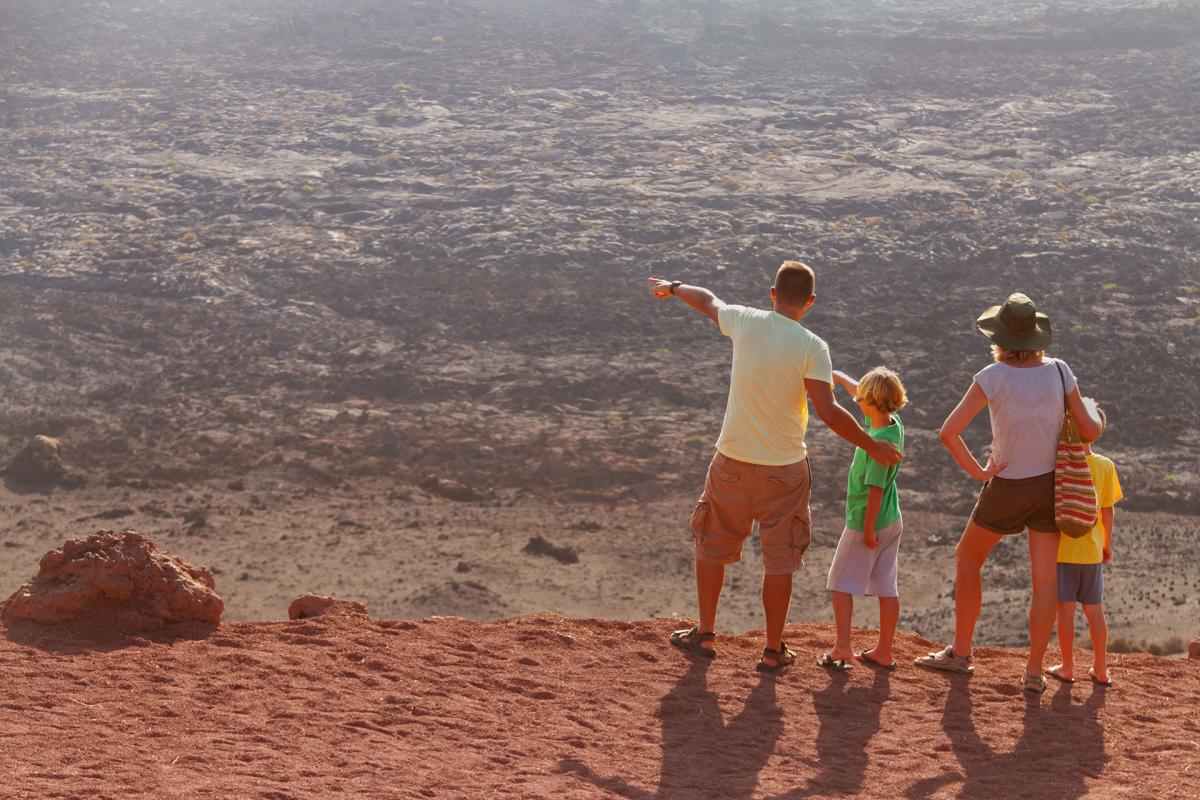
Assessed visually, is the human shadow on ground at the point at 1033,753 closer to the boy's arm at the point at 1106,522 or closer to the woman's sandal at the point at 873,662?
the woman's sandal at the point at 873,662

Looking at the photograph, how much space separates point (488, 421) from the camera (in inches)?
806

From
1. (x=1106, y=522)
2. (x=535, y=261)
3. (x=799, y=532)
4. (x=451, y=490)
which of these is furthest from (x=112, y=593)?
(x=535, y=261)

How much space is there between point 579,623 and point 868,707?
6.04 ft

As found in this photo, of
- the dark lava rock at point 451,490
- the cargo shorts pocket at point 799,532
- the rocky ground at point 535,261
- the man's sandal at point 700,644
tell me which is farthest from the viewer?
the dark lava rock at point 451,490

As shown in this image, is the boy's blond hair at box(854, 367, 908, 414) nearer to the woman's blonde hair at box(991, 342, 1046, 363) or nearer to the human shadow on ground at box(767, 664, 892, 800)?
the woman's blonde hair at box(991, 342, 1046, 363)

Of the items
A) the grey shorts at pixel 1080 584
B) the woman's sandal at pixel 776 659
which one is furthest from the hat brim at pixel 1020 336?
the woman's sandal at pixel 776 659

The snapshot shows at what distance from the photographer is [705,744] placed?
576cm

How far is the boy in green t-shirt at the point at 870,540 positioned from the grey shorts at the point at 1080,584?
860 millimetres

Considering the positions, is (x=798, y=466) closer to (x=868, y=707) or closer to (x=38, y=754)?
(x=868, y=707)

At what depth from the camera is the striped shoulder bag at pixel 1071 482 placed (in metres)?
6.12

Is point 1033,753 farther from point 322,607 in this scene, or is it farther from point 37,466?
point 37,466

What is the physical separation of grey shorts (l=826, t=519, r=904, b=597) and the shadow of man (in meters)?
0.64

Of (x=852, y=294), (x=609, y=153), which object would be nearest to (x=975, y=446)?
(x=852, y=294)

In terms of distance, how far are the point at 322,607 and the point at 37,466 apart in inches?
522
